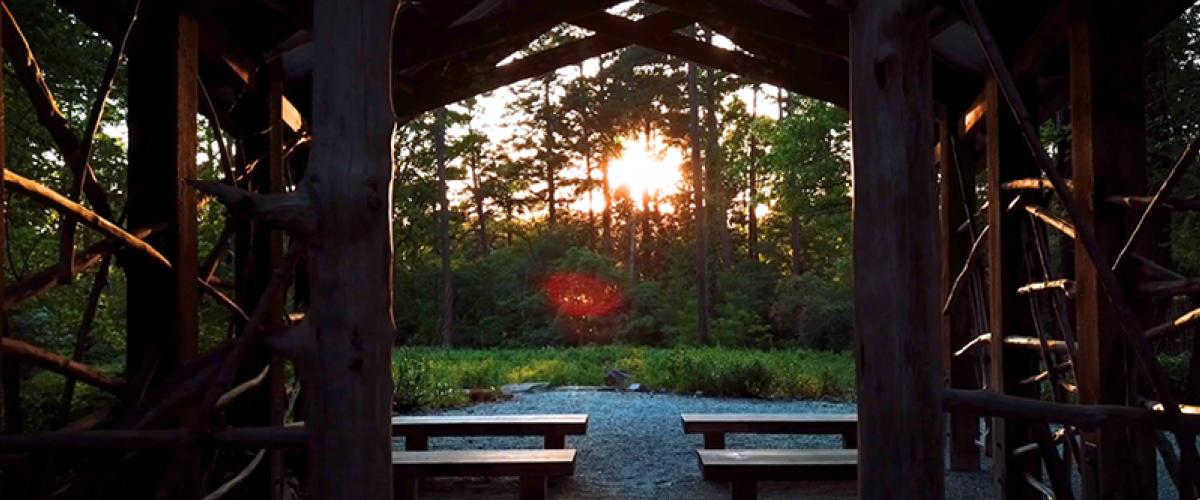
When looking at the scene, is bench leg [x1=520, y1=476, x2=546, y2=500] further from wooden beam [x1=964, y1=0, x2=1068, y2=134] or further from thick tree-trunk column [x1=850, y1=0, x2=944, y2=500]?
wooden beam [x1=964, y1=0, x2=1068, y2=134]

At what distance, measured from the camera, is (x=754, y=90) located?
27.0m

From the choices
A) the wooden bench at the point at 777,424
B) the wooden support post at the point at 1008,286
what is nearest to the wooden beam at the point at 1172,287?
the wooden support post at the point at 1008,286

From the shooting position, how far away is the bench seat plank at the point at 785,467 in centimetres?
450

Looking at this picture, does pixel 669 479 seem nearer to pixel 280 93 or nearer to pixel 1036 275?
pixel 1036 275

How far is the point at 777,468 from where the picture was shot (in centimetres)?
456

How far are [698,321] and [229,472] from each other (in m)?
17.0

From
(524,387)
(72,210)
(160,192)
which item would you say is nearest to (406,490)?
(160,192)

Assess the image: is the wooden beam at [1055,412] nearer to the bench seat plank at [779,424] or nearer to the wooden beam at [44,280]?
the wooden beam at [44,280]

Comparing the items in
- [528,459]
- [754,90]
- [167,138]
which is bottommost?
[528,459]

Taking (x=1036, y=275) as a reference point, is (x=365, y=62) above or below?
above

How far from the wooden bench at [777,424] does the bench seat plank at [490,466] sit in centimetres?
180

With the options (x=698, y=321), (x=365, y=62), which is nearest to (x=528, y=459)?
(x=365, y=62)

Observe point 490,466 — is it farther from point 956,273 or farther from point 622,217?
point 622,217

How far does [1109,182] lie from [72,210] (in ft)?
12.9
